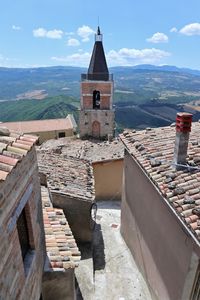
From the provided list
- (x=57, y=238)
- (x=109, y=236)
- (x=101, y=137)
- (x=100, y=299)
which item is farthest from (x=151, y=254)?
(x=101, y=137)

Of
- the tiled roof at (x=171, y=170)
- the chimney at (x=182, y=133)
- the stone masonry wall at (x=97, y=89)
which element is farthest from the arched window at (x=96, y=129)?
the chimney at (x=182, y=133)

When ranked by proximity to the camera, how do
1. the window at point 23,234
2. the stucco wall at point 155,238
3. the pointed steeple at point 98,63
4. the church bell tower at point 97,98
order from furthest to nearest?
the church bell tower at point 97,98, the pointed steeple at point 98,63, the stucco wall at point 155,238, the window at point 23,234

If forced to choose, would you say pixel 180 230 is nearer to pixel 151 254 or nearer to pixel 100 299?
pixel 151 254

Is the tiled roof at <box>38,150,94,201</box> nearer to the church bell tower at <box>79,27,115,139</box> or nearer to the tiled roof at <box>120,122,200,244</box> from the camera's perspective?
the tiled roof at <box>120,122,200,244</box>

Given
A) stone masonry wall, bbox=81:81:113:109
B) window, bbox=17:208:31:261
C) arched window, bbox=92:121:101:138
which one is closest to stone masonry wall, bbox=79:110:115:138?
arched window, bbox=92:121:101:138

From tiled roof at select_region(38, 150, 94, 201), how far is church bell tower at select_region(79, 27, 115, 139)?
1552 cm

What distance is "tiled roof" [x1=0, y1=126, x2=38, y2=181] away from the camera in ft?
12.4

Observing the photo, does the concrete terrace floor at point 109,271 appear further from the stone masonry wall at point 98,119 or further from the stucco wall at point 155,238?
the stone masonry wall at point 98,119

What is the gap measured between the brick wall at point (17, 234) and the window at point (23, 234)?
0.19 feet

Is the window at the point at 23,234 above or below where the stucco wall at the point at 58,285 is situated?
above

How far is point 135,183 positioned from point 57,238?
3.43 meters

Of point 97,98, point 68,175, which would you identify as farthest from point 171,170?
point 97,98

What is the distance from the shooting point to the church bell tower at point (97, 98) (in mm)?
28062

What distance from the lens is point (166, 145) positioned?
852 centimetres
